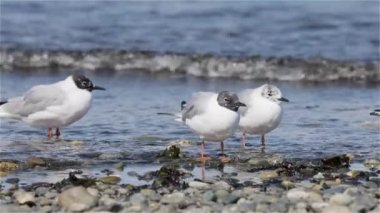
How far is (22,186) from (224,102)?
80.5 inches

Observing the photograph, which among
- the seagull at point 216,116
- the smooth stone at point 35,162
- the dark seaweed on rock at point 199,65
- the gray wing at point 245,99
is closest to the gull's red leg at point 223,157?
the seagull at point 216,116

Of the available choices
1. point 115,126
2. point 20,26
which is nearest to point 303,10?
point 20,26

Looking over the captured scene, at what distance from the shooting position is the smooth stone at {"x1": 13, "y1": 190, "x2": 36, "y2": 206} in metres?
6.81

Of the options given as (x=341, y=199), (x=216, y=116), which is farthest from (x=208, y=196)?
(x=216, y=116)

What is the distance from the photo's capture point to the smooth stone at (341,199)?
22.1ft

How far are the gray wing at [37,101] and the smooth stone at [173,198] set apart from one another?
327 centimetres

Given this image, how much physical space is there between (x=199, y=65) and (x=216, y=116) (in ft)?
21.8

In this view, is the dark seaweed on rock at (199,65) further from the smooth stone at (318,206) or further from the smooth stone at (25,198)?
the smooth stone at (25,198)

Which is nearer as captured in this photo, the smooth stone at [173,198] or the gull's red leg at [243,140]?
the smooth stone at [173,198]

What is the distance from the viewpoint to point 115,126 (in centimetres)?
1049

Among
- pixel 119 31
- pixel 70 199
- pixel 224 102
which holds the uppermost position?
pixel 119 31

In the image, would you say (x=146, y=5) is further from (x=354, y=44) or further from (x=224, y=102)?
(x=224, y=102)

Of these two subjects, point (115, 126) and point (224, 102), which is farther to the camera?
point (115, 126)

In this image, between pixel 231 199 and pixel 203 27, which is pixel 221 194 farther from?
pixel 203 27
